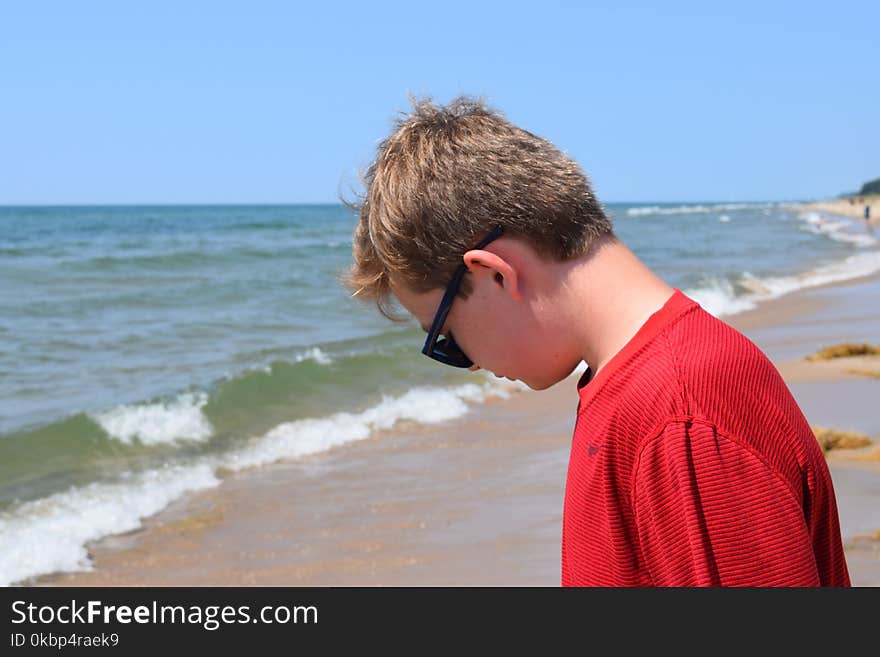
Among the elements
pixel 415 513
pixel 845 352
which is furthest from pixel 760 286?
pixel 415 513

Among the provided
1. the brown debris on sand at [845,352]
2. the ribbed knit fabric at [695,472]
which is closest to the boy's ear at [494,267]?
the ribbed knit fabric at [695,472]

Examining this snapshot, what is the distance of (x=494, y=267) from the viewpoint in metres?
1.57

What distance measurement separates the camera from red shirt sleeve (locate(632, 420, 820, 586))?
4.19ft

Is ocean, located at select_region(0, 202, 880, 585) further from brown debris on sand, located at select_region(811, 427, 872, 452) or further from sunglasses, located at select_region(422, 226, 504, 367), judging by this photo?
brown debris on sand, located at select_region(811, 427, 872, 452)

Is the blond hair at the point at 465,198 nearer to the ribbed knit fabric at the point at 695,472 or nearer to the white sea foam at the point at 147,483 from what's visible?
the ribbed knit fabric at the point at 695,472

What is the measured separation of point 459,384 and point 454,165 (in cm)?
938

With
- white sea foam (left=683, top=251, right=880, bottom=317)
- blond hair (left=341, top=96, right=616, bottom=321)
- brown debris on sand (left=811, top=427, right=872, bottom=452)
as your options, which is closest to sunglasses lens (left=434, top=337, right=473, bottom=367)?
blond hair (left=341, top=96, right=616, bottom=321)

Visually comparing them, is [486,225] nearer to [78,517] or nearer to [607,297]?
[607,297]

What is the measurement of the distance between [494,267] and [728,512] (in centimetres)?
53

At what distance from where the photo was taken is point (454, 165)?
159 cm

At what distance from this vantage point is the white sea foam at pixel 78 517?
6.04 meters

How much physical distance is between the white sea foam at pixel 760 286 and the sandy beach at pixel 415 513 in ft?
27.3

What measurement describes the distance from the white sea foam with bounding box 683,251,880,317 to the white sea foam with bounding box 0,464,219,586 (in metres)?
10.5
